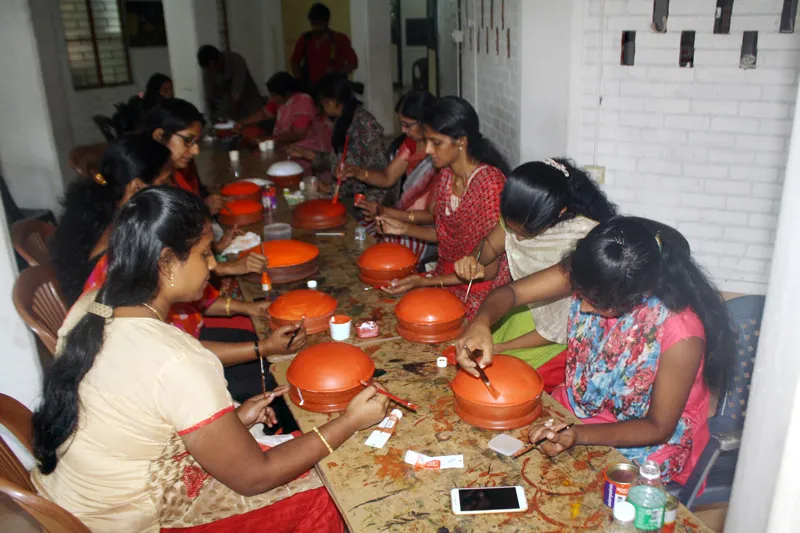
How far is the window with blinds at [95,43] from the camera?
10508 millimetres

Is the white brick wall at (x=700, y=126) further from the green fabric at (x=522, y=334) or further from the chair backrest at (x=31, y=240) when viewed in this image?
the chair backrest at (x=31, y=240)

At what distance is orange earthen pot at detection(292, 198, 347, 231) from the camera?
3.74m

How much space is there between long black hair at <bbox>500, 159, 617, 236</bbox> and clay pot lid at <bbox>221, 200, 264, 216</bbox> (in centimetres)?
177

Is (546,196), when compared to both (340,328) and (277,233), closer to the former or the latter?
(340,328)

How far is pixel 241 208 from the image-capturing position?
12.9 feet

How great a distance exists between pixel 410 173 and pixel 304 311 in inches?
79.3

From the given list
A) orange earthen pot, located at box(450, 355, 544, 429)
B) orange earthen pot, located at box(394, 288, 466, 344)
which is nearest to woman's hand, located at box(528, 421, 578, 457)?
orange earthen pot, located at box(450, 355, 544, 429)

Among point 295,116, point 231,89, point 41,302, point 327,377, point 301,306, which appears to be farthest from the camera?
point 231,89

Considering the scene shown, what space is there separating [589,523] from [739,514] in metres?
0.35

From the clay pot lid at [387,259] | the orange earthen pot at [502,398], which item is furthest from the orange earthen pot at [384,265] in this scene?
the orange earthen pot at [502,398]

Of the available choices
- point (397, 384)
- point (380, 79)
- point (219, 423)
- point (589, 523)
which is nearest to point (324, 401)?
point (397, 384)

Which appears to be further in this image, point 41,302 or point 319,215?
point 319,215

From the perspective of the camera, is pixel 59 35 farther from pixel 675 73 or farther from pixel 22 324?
pixel 675 73

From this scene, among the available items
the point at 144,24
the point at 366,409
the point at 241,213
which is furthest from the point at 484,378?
the point at 144,24
